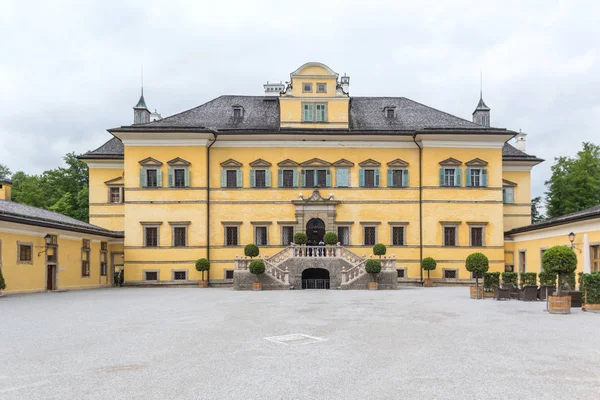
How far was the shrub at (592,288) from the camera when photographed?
19406 mm

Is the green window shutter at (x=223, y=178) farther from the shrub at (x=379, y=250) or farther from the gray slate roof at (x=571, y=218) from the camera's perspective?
the gray slate roof at (x=571, y=218)

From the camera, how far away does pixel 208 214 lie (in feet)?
127

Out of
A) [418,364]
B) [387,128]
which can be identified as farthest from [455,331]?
[387,128]

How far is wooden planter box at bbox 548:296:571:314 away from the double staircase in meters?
14.8

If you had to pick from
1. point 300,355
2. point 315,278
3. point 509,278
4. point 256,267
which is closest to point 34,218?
point 256,267

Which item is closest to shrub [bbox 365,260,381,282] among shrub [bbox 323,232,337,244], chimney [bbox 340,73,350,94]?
shrub [bbox 323,232,337,244]

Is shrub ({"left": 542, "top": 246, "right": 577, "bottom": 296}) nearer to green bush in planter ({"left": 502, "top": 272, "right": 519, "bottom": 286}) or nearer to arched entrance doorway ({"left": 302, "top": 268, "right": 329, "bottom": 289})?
green bush in planter ({"left": 502, "top": 272, "right": 519, "bottom": 286})

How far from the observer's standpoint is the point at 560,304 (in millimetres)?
18359

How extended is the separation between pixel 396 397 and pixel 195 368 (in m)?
3.85

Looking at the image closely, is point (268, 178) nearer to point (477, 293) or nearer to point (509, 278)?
point (477, 293)

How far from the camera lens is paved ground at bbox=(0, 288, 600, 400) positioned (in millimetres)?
8117

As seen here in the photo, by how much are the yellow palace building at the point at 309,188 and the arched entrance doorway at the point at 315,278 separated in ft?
11.5

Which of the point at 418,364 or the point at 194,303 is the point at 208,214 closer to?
the point at 194,303

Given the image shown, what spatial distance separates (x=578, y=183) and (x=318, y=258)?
3189 centimetres
